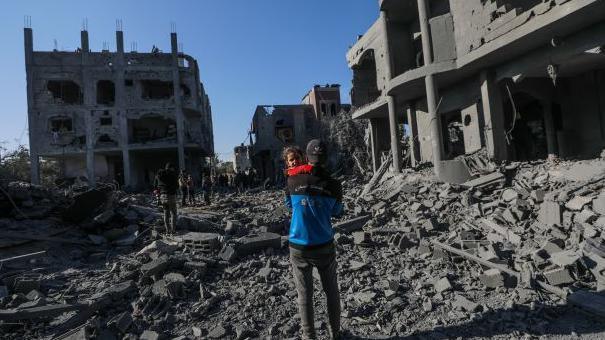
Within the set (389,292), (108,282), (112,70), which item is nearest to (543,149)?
(389,292)

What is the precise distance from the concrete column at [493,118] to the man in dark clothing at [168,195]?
9.52 meters

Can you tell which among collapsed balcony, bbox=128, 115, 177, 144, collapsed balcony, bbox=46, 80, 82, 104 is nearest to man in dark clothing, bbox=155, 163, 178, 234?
collapsed balcony, bbox=128, 115, 177, 144

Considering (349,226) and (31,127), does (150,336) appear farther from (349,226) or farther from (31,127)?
(31,127)

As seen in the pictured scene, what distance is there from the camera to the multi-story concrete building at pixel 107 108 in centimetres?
2619

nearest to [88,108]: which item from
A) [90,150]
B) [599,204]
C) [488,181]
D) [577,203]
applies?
[90,150]

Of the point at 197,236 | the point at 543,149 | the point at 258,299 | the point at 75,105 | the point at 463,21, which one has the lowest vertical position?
the point at 258,299

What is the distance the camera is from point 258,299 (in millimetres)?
4430

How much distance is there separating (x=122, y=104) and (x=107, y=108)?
116 centimetres

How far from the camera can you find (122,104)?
27.2 metres

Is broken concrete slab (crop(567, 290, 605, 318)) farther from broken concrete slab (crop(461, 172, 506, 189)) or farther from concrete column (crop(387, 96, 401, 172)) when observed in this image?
concrete column (crop(387, 96, 401, 172))

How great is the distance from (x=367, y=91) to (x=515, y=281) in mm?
15484

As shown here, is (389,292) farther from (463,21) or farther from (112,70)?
(112,70)

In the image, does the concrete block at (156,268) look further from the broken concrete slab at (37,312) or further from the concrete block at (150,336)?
the concrete block at (150,336)

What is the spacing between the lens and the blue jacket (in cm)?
321
